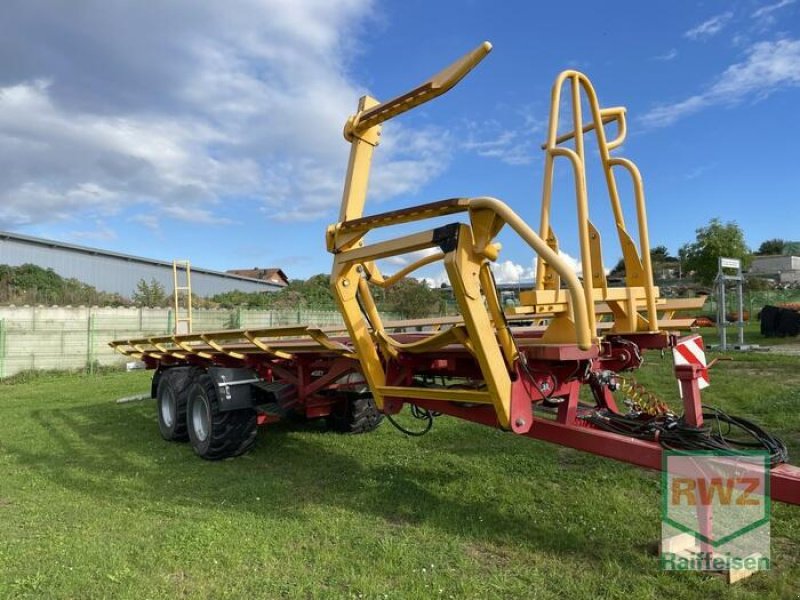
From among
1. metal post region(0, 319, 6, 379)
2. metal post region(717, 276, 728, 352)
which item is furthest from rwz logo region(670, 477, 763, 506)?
metal post region(0, 319, 6, 379)

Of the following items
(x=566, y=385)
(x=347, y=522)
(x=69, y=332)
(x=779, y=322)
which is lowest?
(x=347, y=522)

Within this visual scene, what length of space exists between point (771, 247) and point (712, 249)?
68967 millimetres

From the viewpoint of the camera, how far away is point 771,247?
90062 millimetres

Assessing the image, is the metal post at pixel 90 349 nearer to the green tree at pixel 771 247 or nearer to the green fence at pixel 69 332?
the green fence at pixel 69 332

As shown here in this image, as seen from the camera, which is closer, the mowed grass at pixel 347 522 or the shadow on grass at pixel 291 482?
the mowed grass at pixel 347 522

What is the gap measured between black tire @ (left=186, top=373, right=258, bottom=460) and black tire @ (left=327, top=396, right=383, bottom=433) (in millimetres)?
1197

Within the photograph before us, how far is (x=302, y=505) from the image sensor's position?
15.4 feet

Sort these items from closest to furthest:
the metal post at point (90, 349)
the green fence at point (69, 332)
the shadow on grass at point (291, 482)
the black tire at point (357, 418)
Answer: the shadow on grass at point (291, 482)
the black tire at point (357, 418)
the green fence at point (69, 332)
the metal post at point (90, 349)

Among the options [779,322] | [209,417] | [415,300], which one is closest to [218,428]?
[209,417]

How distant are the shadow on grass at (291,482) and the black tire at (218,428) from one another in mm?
134

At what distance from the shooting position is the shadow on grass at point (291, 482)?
4184 mm

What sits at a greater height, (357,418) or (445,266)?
(445,266)

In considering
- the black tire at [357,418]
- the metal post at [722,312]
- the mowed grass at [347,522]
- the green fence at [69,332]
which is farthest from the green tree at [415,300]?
the mowed grass at [347,522]

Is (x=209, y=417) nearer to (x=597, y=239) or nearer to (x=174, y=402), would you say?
(x=174, y=402)
